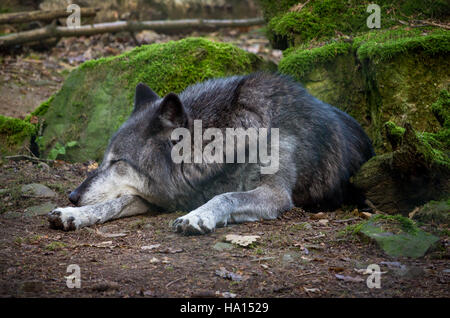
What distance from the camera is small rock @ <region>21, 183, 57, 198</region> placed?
4.62 m

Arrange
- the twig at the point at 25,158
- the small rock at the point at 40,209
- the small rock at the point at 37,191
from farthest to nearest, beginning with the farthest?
the twig at the point at 25,158 → the small rock at the point at 37,191 → the small rock at the point at 40,209

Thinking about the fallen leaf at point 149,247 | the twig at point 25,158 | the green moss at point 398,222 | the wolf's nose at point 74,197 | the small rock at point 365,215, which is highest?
the twig at point 25,158

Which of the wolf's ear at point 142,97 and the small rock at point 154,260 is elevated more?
the wolf's ear at point 142,97

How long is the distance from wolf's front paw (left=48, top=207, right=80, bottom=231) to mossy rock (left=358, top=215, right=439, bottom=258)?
2.33 m

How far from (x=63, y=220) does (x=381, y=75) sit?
376 centimetres

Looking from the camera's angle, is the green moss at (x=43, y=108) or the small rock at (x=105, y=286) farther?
the green moss at (x=43, y=108)

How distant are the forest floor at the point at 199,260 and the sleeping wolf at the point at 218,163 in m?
0.16

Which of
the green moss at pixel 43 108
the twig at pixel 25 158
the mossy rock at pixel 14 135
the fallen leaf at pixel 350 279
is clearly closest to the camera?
the fallen leaf at pixel 350 279

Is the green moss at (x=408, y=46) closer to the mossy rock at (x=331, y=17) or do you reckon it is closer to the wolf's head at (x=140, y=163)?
the mossy rock at (x=331, y=17)

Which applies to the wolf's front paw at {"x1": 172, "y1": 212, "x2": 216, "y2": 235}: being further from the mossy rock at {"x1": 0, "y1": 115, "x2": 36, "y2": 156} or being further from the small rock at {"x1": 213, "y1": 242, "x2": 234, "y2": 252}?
the mossy rock at {"x1": 0, "y1": 115, "x2": 36, "y2": 156}

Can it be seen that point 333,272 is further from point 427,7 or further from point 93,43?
point 93,43

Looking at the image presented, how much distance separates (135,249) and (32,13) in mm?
8627

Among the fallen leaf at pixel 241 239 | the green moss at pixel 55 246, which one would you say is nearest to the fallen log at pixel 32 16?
the green moss at pixel 55 246

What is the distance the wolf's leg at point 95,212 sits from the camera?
3.60m
